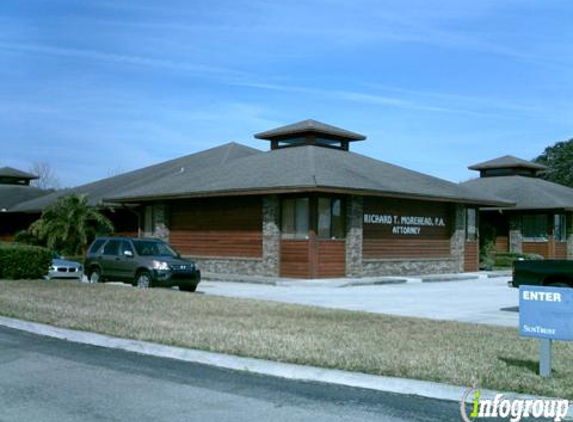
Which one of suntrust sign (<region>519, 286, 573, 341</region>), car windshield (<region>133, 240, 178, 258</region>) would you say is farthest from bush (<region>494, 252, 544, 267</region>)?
suntrust sign (<region>519, 286, 573, 341</region>)

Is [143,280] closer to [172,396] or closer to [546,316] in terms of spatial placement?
[172,396]

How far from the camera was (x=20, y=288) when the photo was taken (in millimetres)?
19328

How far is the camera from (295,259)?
91.5ft

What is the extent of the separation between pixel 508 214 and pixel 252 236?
1985cm

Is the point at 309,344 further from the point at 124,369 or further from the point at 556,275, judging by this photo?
the point at 556,275

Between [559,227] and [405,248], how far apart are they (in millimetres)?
14740

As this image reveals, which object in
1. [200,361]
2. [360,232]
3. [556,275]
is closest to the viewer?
[200,361]

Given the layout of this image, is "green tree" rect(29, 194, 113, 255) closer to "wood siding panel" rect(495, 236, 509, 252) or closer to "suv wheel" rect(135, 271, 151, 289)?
"suv wheel" rect(135, 271, 151, 289)

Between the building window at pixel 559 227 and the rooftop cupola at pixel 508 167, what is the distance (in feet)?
24.2

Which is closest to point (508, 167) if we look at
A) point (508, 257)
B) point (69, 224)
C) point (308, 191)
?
point (508, 257)

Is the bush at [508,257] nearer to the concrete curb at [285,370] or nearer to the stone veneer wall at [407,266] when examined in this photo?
the stone veneer wall at [407,266]

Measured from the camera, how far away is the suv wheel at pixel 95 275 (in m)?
23.7

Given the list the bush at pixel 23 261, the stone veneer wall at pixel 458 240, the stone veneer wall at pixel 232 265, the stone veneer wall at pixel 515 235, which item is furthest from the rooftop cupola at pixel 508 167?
the bush at pixel 23 261

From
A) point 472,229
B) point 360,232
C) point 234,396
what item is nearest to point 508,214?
point 472,229
